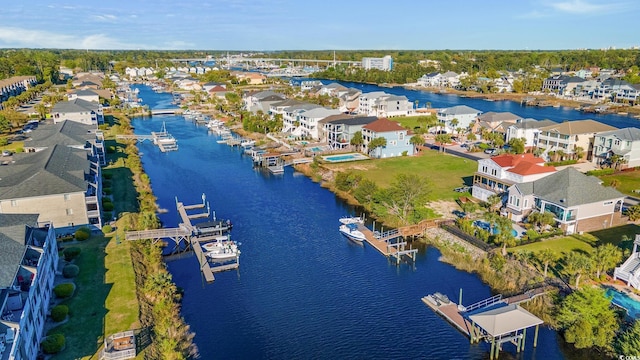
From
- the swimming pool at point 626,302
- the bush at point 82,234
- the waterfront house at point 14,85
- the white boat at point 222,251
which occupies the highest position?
the waterfront house at point 14,85

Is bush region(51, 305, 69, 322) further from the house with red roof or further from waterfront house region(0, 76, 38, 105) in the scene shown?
waterfront house region(0, 76, 38, 105)

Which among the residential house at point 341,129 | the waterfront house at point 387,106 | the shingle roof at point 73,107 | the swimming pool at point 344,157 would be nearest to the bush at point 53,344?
the swimming pool at point 344,157

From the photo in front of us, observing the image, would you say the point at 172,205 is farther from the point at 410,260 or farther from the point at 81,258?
the point at 410,260

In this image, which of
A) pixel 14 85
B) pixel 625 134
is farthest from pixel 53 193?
pixel 14 85

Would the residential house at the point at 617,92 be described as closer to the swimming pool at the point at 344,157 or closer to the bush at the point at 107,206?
the swimming pool at the point at 344,157

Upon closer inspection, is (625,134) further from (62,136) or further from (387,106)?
(62,136)

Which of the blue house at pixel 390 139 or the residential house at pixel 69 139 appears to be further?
the blue house at pixel 390 139
